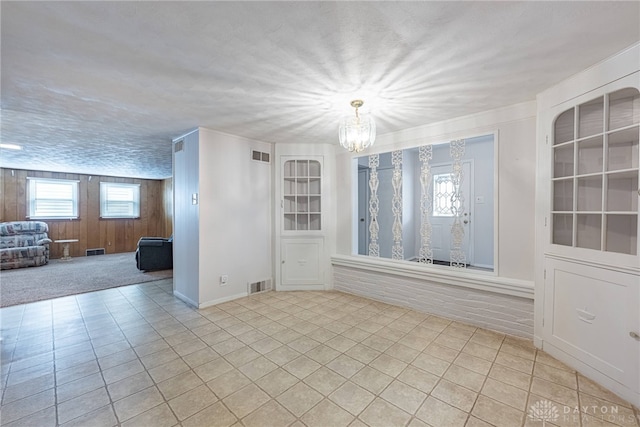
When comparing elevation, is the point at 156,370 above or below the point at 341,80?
below

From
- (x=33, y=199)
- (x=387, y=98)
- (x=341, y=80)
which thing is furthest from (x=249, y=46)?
(x=33, y=199)

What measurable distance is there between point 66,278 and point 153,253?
143cm

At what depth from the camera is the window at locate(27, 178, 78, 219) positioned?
6.67 meters

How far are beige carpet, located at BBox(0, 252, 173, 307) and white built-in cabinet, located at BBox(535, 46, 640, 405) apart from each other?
5.81 m

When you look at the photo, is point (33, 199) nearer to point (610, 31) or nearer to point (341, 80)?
point (341, 80)

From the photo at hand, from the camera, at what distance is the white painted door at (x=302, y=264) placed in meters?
4.23

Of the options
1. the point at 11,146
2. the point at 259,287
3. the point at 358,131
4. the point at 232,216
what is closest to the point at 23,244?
the point at 11,146

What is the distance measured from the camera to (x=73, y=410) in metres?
1.71

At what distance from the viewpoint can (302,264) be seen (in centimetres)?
423

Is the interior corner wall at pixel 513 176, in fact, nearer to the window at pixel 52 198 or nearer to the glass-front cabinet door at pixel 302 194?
the glass-front cabinet door at pixel 302 194

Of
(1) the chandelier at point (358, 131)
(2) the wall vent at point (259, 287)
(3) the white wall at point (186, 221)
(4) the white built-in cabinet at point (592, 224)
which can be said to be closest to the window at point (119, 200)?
(3) the white wall at point (186, 221)

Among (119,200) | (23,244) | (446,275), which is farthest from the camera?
(119,200)

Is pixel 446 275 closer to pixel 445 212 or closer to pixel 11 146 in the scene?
Answer: pixel 445 212

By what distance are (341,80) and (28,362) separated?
11.7 ft
